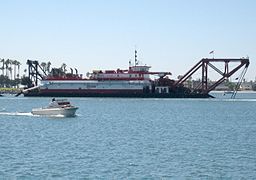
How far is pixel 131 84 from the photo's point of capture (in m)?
149

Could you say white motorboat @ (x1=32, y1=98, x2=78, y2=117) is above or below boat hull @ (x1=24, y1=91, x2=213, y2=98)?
below

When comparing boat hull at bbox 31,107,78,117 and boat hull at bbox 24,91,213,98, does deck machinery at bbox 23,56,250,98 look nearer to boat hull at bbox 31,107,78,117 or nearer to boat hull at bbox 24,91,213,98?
boat hull at bbox 24,91,213,98

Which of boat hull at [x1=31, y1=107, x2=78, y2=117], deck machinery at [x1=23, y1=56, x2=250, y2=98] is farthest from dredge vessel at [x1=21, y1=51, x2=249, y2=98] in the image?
boat hull at [x1=31, y1=107, x2=78, y2=117]

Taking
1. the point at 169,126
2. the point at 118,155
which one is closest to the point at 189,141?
the point at 118,155

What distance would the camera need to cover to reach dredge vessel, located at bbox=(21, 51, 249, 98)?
484ft

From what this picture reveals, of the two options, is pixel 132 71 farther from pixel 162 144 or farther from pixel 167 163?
pixel 167 163

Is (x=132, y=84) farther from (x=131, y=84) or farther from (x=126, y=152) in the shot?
(x=126, y=152)

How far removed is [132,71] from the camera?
499 ft

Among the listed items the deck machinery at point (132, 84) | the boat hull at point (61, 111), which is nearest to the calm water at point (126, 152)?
the boat hull at point (61, 111)

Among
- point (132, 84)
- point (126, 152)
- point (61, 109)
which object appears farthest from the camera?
point (132, 84)

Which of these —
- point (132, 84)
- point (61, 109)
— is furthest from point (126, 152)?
point (132, 84)

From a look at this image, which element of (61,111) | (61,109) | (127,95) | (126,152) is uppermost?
(127,95)

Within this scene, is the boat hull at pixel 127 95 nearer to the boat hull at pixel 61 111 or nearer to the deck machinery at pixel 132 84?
the deck machinery at pixel 132 84

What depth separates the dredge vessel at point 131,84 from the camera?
5812 inches
